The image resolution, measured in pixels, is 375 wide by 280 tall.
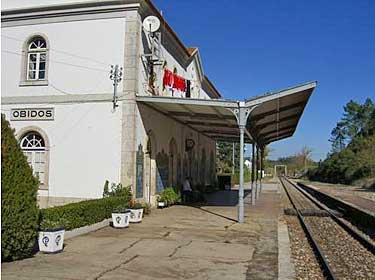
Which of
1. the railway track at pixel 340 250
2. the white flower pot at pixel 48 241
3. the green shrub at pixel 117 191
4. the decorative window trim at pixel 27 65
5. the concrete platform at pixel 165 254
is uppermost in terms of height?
the decorative window trim at pixel 27 65

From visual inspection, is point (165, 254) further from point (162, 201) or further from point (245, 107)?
point (162, 201)

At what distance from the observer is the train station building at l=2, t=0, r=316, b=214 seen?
14594 mm

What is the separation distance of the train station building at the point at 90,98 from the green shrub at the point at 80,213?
1693 mm

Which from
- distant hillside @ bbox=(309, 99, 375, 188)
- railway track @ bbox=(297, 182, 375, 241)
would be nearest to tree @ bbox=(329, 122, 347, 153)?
distant hillside @ bbox=(309, 99, 375, 188)

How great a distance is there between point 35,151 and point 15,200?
934cm

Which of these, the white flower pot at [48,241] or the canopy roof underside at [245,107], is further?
the canopy roof underside at [245,107]

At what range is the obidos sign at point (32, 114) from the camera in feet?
51.1

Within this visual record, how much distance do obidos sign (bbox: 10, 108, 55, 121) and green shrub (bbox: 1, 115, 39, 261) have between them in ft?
28.1

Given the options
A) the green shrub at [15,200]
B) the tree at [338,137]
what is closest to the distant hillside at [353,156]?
the tree at [338,137]

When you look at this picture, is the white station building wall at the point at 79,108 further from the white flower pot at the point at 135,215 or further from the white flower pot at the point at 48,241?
the white flower pot at the point at 48,241

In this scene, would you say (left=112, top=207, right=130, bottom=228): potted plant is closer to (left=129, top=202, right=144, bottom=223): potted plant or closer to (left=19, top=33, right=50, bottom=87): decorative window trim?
(left=129, top=202, right=144, bottom=223): potted plant

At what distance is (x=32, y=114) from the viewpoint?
1582 centimetres

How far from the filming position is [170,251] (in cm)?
895

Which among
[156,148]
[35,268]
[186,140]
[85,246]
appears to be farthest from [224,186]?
[35,268]
